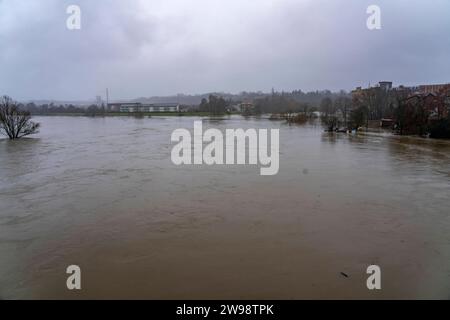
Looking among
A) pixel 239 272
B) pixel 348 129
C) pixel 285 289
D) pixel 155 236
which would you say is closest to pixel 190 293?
pixel 239 272

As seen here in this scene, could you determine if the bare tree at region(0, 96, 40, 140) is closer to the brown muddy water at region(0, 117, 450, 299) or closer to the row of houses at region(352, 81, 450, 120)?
the brown muddy water at region(0, 117, 450, 299)

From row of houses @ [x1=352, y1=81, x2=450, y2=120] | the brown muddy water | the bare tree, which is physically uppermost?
row of houses @ [x1=352, y1=81, x2=450, y2=120]

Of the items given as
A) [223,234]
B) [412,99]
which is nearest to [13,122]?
[223,234]

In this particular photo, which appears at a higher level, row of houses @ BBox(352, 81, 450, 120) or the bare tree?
row of houses @ BBox(352, 81, 450, 120)

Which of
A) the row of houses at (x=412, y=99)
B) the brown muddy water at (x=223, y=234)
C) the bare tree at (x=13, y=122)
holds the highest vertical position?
the row of houses at (x=412, y=99)

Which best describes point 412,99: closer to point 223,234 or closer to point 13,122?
point 223,234

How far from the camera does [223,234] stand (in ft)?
17.8

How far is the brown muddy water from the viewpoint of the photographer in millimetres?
3885

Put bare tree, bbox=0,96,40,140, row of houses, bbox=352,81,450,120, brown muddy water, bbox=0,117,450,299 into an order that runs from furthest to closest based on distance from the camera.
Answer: row of houses, bbox=352,81,450,120 < bare tree, bbox=0,96,40,140 < brown muddy water, bbox=0,117,450,299

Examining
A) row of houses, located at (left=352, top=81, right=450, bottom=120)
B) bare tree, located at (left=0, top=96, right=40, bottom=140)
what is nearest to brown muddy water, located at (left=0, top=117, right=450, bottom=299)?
bare tree, located at (left=0, top=96, right=40, bottom=140)

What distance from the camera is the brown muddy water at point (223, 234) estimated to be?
3.88m

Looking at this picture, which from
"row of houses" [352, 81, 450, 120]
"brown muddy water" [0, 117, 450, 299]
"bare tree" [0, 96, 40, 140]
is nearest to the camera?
"brown muddy water" [0, 117, 450, 299]

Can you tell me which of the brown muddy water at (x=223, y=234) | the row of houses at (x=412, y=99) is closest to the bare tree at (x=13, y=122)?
the brown muddy water at (x=223, y=234)

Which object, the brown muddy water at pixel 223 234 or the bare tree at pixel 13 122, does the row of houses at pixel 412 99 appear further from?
the bare tree at pixel 13 122
